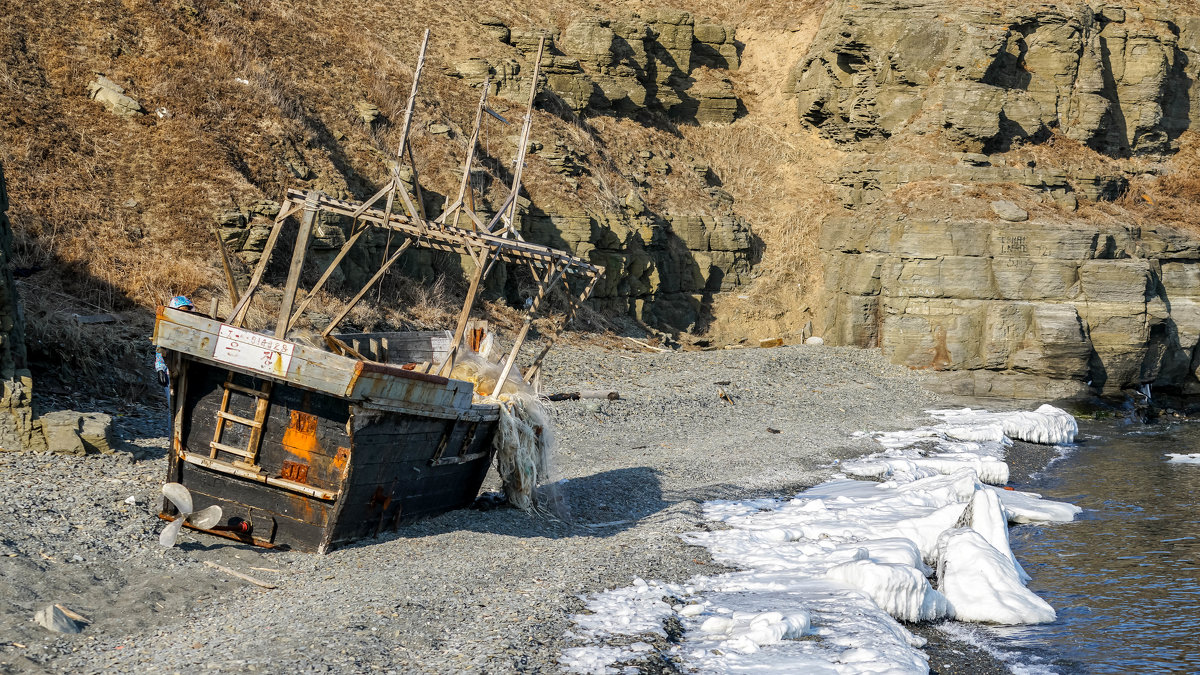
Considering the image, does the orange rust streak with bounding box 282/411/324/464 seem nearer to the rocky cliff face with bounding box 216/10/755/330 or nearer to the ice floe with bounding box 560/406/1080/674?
the ice floe with bounding box 560/406/1080/674

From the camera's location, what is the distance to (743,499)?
556 inches

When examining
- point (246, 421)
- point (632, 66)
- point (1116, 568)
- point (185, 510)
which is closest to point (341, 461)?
point (246, 421)

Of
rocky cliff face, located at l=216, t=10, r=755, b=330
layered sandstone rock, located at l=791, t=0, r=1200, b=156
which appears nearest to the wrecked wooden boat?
rocky cliff face, located at l=216, t=10, r=755, b=330

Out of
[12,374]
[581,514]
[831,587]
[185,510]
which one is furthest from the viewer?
[581,514]

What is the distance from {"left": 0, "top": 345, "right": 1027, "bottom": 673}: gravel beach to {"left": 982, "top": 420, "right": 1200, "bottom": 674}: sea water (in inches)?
52.8

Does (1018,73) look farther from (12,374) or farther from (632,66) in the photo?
(12,374)

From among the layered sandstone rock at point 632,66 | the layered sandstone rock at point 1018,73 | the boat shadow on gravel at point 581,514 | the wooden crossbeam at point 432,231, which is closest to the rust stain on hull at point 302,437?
the boat shadow on gravel at point 581,514

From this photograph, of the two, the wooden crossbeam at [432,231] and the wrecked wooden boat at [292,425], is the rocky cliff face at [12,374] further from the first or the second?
the wooden crossbeam at [432,231]

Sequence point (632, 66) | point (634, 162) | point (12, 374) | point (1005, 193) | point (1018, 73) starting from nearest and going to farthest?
point (12, 374) → point (1005, 193) → point (1018, 73) → point (634, 162) → point (632, 66)

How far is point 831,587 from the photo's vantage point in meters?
9.87

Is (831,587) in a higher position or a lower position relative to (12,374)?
higher

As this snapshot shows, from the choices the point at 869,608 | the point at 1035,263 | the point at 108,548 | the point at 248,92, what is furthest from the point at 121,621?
the point at 1035,263

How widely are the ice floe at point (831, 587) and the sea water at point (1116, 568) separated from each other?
497 millimetres

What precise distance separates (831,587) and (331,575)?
4.92 m
